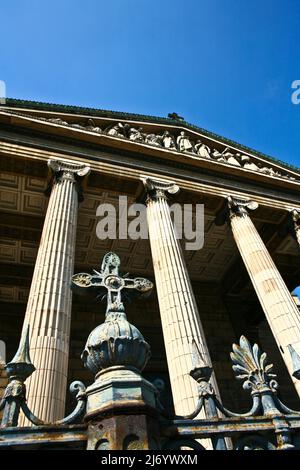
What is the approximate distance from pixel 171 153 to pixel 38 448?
1663 cm

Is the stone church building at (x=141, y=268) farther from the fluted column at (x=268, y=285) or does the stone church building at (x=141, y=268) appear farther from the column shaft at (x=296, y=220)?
the column shaft at (x=296, y=220)

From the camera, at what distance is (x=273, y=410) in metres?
3.68

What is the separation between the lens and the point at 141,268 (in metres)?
23.4

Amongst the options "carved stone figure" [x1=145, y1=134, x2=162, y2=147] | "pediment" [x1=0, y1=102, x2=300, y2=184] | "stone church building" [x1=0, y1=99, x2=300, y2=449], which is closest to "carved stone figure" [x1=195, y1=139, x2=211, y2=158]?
"pediment" [x1=0, y1=102, x2=300, y2=184]

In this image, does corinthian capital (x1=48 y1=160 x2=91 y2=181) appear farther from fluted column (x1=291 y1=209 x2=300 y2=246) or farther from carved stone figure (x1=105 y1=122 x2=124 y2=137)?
fluted column (x1=291 y1=209 x2=300 y2=246)

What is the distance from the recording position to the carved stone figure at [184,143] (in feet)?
66.6

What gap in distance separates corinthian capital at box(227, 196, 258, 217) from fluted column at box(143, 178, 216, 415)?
3266mm

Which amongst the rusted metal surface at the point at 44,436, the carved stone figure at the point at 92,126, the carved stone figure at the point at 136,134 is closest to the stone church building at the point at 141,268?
the rusted metal surface at the point at 44,436

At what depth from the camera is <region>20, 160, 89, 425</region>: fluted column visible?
8719 mm

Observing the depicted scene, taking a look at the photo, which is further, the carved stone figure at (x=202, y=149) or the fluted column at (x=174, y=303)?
the carved stone figure at (x=202, y=149)

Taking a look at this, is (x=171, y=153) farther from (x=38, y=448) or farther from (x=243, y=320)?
(x=38, y=448)

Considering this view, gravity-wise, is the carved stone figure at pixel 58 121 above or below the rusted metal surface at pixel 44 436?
above

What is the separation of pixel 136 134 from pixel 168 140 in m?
1.93

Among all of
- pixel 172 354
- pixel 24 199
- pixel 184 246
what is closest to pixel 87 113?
pixel 24 199
